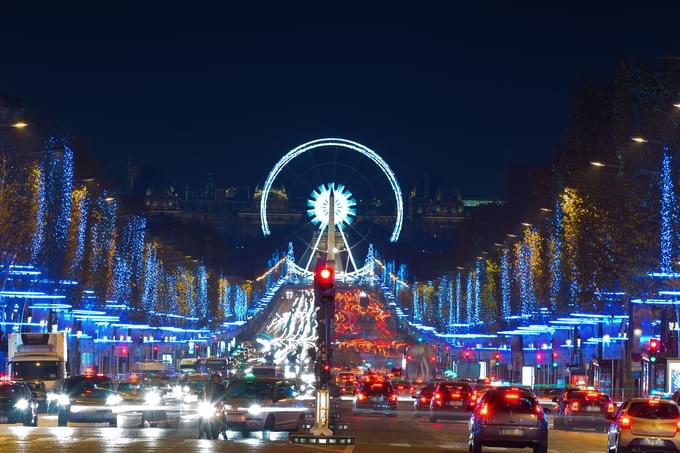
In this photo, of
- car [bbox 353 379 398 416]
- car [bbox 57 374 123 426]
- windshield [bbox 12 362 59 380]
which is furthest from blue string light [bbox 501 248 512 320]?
car [bbox 57 374 123 426]

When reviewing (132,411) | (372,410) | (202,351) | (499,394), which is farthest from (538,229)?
(202,351)

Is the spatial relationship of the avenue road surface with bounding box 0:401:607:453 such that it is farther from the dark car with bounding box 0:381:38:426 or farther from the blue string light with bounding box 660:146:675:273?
the blue string light with bounding box 660:146:675:273

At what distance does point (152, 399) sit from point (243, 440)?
16018 millimetres

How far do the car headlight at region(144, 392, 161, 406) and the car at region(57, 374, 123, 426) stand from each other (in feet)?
9.52

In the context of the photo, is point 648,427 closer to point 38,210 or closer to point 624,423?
point 624,423

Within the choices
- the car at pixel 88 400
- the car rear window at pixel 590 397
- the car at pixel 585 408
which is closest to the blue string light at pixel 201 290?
the car at pixel 585 408

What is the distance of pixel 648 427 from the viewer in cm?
4362

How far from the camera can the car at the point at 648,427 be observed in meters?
43.4

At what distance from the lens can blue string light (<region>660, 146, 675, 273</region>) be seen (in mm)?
67500

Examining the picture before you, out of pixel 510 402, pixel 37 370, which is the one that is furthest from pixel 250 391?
pixel 37 370

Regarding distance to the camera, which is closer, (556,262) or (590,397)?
(590,397)

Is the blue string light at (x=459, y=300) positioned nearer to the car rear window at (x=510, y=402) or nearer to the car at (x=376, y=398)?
the car at (x=376, y=398)

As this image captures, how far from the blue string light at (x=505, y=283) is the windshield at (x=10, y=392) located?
77.3m

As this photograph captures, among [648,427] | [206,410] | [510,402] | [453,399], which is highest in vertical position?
[510,402]
